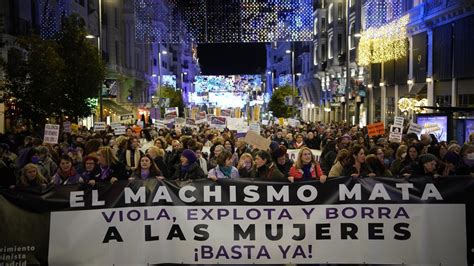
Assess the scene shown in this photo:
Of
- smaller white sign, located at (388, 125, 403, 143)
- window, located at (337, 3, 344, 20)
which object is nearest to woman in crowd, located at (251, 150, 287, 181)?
smaller white sign, located at (388, 125, 403, 143)

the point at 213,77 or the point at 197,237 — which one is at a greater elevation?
the point at 213,77

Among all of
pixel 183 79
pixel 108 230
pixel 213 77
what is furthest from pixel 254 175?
pixel 213 77

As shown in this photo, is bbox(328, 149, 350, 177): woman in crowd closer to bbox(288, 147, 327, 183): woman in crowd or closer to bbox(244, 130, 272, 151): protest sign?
bbox(288, 147, 327, 183): woman in crowd

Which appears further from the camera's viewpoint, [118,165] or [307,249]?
[118,165]

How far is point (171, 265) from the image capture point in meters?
8.20

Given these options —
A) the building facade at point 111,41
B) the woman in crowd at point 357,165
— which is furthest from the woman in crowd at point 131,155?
the building facade at point 111,41

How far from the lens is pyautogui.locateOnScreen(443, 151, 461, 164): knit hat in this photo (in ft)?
40.5

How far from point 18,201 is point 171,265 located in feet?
6.79

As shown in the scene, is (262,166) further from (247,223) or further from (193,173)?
(247,223)

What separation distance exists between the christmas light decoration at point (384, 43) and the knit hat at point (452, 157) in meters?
26.0

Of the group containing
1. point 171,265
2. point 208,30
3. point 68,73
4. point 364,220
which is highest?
point 208,30

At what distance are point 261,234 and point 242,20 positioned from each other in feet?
82.2

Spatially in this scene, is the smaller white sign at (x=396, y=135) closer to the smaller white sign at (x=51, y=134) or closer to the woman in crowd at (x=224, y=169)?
the woman in crowd at (x=224, y=169)

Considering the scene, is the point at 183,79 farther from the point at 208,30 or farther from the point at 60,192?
the point at 60,192
